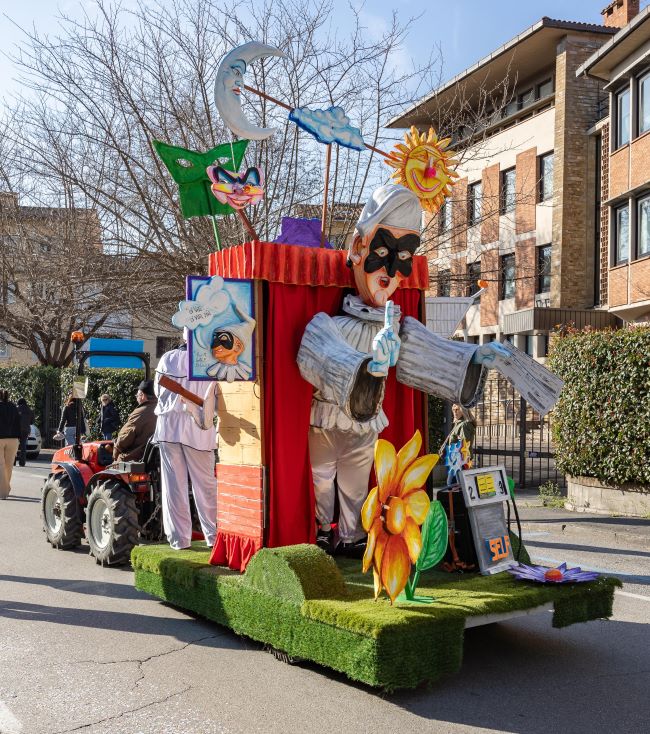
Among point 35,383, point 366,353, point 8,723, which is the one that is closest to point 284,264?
point 366,353

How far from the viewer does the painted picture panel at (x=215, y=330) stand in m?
5.42

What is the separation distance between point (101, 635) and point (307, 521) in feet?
5.25

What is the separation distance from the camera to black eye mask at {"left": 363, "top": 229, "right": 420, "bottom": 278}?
18.6 feet

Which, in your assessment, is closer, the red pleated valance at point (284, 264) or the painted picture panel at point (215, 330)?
the painted picture panel at point (215, 330)

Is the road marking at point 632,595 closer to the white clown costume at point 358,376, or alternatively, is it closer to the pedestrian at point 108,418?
the white clown costume at point 358,376

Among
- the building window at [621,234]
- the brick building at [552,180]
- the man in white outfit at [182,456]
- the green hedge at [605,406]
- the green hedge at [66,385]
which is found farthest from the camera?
the brick building at [552,180]

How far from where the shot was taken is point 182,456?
24.5ft

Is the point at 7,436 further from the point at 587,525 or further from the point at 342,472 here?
the point at 342,472

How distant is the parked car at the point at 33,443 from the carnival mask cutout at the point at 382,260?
18424 millimetres

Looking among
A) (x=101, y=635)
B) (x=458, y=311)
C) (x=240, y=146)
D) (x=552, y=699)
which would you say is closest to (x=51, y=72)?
(x=240, y=146)

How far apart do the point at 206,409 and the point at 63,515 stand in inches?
136

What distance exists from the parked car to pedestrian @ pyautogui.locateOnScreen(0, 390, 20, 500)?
764 cm

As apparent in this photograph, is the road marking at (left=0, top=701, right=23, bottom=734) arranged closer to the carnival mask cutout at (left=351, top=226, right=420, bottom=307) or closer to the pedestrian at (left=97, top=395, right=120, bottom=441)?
the carnival mask cutout at (left=351, top=226, right=420, bottom=307)

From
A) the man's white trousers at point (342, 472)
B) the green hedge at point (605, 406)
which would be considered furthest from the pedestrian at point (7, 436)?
the man's white trousers at point (342, 472)
